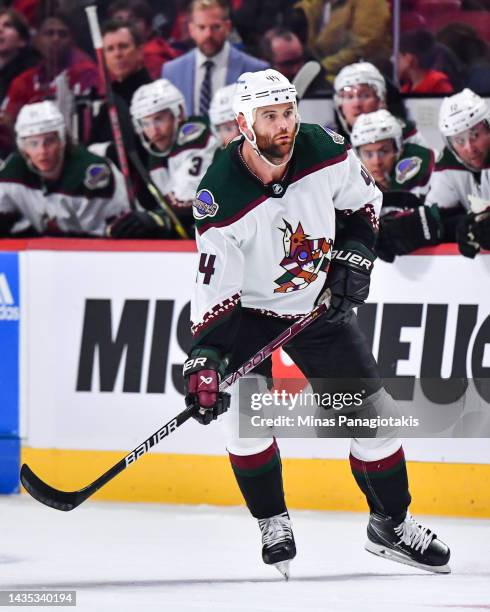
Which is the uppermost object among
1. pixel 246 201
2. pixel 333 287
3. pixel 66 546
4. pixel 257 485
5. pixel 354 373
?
pixel 246 201

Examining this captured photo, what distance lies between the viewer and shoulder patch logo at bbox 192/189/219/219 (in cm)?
359

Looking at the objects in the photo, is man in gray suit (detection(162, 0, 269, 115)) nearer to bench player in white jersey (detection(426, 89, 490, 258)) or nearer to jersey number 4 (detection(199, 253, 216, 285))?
bench player in white jersey (detection(426, 89, 490, 258))

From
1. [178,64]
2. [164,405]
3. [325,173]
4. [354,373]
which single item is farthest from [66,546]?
[178,64]

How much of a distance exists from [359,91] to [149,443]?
2077mm

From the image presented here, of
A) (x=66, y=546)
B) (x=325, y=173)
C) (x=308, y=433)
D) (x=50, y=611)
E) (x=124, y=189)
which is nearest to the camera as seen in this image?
(x=50, y=611)

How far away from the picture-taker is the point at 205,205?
3.60 meters

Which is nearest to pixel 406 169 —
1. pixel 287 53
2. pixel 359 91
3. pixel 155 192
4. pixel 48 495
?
pixel 359 91

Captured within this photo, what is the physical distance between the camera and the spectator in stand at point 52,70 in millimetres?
5965

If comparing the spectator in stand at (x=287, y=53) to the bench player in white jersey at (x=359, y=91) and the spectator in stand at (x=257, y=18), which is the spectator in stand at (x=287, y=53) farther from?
the bench player in white jersey at (x=359, y=91)

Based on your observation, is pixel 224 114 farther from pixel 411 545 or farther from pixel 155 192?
pixel 411 545

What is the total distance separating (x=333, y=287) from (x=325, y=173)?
33 centimetres

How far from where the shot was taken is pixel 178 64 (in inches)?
229

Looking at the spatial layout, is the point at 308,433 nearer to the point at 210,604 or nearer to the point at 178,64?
the point at 210,604

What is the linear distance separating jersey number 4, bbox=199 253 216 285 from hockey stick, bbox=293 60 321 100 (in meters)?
1.91
